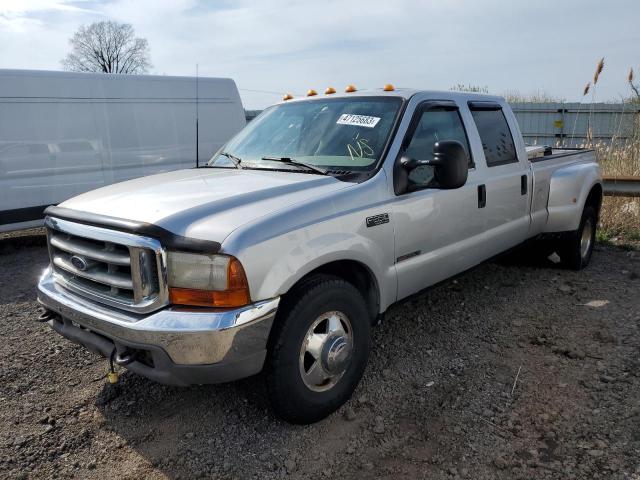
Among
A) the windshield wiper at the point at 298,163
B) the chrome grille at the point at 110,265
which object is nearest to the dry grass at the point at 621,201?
the windshield wiper at the point at 298,163

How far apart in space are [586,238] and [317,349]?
426 cm

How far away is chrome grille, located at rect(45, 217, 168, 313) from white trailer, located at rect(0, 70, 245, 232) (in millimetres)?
3906

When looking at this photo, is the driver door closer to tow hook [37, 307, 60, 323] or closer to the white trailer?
tow hook [37, 307, 60, 323]

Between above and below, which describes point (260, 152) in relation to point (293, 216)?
above

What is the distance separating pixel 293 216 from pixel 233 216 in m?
0.30

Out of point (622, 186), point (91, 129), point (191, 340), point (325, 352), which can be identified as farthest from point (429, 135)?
point (91, 129)

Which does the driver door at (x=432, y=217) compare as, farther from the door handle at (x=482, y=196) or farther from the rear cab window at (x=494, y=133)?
the rear cab window at (x=494, y=133)

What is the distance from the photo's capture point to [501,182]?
4359 mm

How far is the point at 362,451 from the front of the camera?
2764 millimetres

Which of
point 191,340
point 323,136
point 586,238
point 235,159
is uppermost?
point 323,136

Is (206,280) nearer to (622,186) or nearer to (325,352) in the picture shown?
(325,352)

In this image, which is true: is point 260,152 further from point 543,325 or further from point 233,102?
point 233,102

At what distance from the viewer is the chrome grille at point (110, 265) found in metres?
2.48

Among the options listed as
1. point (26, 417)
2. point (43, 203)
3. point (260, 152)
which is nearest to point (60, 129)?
point (43, 203)
